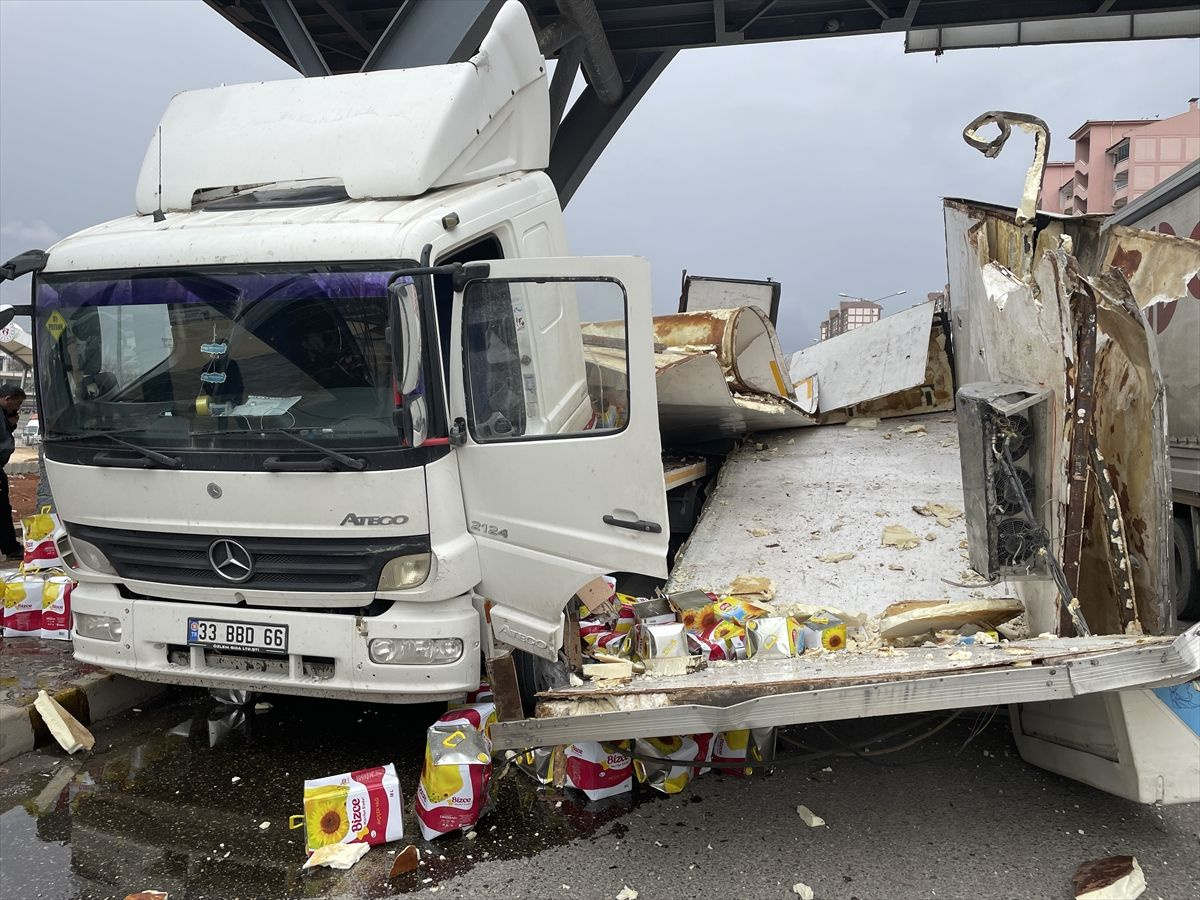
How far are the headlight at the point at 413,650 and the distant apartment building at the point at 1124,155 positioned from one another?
4168 cm

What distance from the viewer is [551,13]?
965 cm

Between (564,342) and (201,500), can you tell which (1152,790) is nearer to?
(564,342)

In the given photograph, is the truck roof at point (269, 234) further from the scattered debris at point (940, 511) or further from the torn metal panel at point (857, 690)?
the scattered debris at point (940, 511)

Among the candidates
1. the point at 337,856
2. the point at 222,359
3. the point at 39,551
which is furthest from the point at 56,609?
the point at 337,856

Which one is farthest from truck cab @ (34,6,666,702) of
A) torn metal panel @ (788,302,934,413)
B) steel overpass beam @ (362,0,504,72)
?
torn metal panel @ (788,302,934,413)

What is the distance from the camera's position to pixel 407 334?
10.8 feet

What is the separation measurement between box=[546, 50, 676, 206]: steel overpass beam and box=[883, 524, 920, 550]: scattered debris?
22.6 feet

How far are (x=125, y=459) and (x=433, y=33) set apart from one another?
431 cm

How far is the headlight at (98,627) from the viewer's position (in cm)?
380

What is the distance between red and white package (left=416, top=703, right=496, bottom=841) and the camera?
3.32 m

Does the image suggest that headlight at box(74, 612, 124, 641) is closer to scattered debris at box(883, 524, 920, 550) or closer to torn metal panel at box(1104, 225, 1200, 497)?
scattered debris at box(883, 524, 920, 550)

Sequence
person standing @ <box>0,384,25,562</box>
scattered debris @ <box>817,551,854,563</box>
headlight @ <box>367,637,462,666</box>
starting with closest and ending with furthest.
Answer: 1. headlight @ <box>367,637,462,666</box>
2. scattered debris @ <box>817,551,854,563</box>
3. person standing @ <box>0,384,25,562</box>

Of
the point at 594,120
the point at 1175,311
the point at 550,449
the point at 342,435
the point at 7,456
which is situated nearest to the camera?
the point at 342,435

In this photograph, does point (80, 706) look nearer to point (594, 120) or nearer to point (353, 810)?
point (353, 810)
